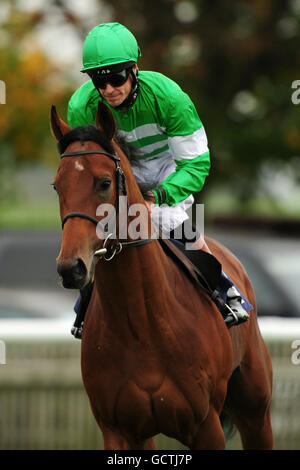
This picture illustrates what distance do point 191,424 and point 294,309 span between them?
224 inches

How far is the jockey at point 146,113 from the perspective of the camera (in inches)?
155

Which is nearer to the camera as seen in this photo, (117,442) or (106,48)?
(106,48)

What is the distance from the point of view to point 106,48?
391cm

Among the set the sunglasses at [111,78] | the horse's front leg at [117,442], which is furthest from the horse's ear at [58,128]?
the horse's front leg at [117,442]

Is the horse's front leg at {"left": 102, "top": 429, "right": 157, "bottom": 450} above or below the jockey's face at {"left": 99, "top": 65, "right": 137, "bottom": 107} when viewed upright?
below

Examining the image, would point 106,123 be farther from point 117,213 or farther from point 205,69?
point 205,69

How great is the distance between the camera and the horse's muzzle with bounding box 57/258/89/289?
3.44m

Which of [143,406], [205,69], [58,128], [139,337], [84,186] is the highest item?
[205,69]

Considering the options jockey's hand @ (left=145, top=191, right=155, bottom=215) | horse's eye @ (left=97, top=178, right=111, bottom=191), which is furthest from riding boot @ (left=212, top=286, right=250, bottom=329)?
horse's eye @ (left=97, top=178, right=111, bottom=191)

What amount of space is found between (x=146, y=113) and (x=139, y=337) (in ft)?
3.60

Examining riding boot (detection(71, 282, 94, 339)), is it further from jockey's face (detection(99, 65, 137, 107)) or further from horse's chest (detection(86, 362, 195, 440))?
jockey's face (detection(99, 65, 137, 107))

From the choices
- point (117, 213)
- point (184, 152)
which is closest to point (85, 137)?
point (117, 213)

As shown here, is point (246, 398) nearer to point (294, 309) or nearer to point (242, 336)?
point (242, 336)

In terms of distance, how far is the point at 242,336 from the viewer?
→ 15.9 ft
